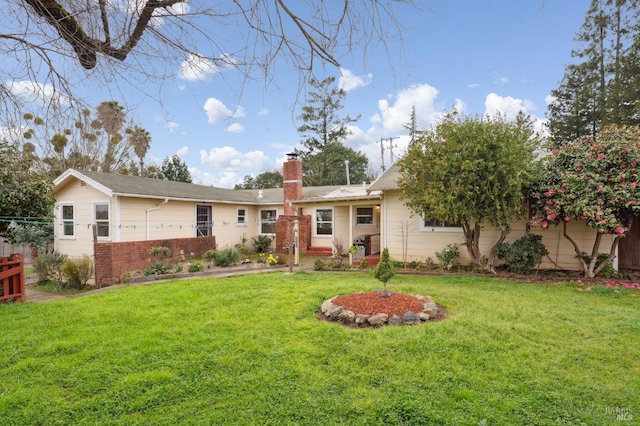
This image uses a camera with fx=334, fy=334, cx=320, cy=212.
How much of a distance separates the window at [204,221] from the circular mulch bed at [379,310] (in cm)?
1086

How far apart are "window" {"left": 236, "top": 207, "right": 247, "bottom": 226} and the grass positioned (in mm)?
11565

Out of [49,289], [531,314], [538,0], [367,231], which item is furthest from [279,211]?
[538,0]

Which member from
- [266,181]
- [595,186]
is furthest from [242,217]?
[266,181]

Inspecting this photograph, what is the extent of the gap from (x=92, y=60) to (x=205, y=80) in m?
0.78

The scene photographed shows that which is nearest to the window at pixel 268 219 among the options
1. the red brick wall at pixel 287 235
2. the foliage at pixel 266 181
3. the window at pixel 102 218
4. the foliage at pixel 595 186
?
the red brick wall at pixel 287 235

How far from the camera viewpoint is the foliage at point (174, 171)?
101 feet

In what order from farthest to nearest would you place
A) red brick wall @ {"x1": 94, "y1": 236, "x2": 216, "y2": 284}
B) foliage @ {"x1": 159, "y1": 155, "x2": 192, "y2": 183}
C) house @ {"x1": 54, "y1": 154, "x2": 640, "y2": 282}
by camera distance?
foliage @ {"x1": 159, "y1": 155, "x2": 192, "y2": 183}
house @ {"x1": 54, "y1": 154, "x2": 640, "y2": 282}
red brick wall @ {"x1": 94, "y1": 236, "x2": 216, "y2": 284}

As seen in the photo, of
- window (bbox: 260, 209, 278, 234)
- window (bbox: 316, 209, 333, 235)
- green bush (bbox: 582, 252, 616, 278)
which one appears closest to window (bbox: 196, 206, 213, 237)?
window (bbox: 260, 209, 278, 234)

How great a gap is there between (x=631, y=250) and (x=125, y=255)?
15287mm

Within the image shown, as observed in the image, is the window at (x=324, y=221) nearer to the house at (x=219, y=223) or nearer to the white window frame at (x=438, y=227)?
the house at (x=219, y=223)

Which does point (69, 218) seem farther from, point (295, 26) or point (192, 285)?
point (295, 26)

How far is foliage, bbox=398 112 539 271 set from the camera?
835 centimetres

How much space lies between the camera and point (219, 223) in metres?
16.4

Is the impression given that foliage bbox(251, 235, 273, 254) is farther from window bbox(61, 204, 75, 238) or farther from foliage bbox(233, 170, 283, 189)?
foliage bbox(233, 170, 283, 189)
